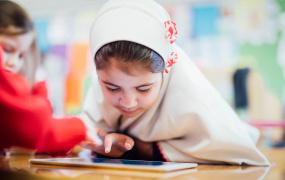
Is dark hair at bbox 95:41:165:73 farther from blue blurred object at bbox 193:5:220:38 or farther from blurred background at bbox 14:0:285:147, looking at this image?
blue blurred object at bbox 193:5:220:38

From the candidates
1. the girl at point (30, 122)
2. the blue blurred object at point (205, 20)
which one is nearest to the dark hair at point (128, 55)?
the girl at point (30, 122)

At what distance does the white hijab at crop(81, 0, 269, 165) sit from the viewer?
78 cm

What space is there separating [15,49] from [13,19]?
82 mm

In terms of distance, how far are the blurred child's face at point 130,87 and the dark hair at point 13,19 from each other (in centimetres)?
28

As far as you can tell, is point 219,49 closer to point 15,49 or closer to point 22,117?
point 15,49

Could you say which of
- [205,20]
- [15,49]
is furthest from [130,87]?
[205,20]

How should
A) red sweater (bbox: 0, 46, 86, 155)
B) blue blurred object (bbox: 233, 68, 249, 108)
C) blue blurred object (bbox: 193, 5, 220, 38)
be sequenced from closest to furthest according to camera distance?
red sweater (bbox: 0, 46, 86, 155), blue blurred object (bbox: 233, 68, 249, 108), blue blurred object (bbox: 193, 5, 220, 38)

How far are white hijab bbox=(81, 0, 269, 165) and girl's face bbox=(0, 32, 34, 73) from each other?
0.73ft

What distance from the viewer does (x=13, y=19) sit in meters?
0.88

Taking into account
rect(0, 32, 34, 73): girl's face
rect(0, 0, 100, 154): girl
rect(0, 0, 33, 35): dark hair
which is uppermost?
rect(0, 0, 33, 35): dark hair

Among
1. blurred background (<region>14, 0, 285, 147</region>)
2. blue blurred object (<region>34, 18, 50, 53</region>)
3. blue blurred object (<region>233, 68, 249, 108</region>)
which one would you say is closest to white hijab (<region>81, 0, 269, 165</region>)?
blurred background (<region>14, 0, 285, 147</region>)

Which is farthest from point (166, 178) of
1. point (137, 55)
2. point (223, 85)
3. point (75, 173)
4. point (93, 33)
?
point (223, 85)

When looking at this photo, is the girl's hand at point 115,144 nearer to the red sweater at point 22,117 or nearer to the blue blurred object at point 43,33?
the red sweater at point 22,117

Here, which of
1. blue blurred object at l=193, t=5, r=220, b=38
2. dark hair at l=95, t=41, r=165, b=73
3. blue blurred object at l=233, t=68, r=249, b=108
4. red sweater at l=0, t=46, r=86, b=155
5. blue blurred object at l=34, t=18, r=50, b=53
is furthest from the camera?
blue blurred object at l=34, t=18, r=50, b=53
